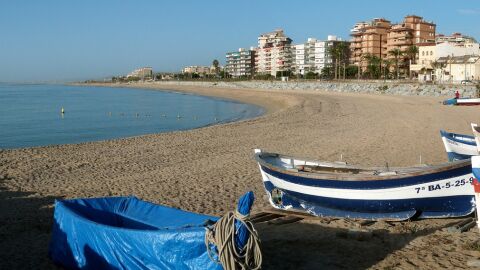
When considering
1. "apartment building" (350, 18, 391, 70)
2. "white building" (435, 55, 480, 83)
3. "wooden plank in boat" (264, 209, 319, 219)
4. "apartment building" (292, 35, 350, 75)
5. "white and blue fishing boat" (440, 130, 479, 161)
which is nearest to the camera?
"wooden plank in boat" (264, 209, 319, 219)

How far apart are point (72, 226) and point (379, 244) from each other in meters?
4.21

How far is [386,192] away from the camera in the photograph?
296 inches

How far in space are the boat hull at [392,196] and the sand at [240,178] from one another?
224mm

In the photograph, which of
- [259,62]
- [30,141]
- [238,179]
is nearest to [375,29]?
[259,62]

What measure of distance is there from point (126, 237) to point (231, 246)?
1.47 m

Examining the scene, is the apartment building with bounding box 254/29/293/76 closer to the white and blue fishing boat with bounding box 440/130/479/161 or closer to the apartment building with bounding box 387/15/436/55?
the apartment building with bounding box 387/15/436/55

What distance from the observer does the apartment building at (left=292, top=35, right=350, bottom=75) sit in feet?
443

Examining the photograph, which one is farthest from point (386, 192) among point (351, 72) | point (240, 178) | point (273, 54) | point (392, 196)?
point (273, 54)

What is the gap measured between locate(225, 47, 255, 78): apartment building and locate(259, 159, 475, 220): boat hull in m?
156

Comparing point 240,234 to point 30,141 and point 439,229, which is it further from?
point 30,141

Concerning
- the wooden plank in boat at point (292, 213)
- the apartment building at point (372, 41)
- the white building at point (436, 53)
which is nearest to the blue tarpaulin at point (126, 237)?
the wooden plank in boat at point (292, 213)

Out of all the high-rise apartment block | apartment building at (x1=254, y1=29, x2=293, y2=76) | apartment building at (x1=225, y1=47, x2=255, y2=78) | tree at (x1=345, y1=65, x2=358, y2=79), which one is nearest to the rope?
the high-rise apartment block

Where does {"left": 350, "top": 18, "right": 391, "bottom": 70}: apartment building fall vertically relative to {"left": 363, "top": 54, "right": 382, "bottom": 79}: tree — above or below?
above

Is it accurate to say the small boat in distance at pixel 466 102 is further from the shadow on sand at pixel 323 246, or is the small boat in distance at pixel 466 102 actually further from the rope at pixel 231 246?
the rope at pixel 231 246
